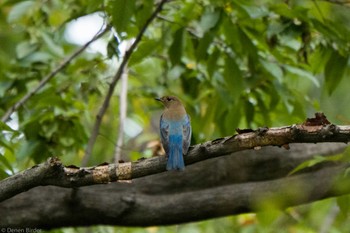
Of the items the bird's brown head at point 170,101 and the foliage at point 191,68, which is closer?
the foliage at point 191,68

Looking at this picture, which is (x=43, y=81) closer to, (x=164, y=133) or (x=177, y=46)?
(x=177, y=46)

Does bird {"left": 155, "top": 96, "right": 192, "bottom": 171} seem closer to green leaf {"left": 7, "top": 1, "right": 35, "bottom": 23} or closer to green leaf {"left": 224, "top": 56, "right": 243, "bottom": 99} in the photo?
green leaf {"left": 224, "top": 56, "right": 243, "bottom": 99}

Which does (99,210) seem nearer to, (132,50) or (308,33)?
(132,50)

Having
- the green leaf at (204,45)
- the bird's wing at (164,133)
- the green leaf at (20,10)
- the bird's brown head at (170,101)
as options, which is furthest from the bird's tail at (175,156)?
the green leaf at (20,10)

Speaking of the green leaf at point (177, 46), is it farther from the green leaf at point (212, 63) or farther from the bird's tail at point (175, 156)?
the bird's tail at point (175, 156)

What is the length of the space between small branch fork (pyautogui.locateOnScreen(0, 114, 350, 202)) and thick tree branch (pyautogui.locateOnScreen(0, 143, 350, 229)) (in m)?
1.13

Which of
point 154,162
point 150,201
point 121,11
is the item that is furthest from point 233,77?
point 154,162

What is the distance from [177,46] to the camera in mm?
5668

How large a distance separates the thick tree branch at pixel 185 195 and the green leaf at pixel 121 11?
1.30 meters

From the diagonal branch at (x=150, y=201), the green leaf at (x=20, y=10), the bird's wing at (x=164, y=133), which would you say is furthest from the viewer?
the green leaf at (x=20, y=10)

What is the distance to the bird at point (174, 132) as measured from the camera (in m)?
4.37

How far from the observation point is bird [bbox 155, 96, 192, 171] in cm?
437

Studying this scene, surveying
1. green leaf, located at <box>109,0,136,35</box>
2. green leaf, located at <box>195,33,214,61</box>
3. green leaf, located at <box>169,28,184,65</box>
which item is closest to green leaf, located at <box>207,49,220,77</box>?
green leaf, located at <box>195,33,214,61</box>

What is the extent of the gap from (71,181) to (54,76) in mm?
2500
